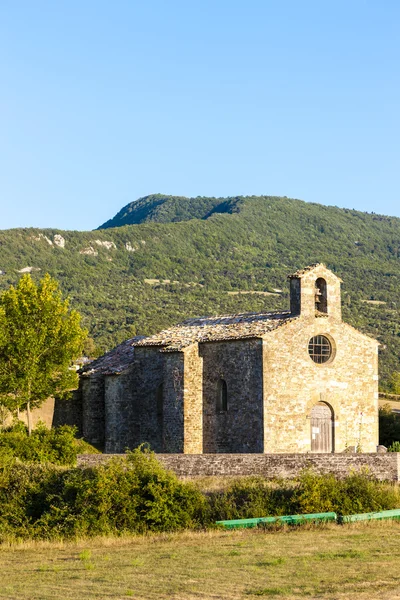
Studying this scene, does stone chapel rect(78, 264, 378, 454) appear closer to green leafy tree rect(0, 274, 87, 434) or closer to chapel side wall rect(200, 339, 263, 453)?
chapel side wall rect(200, 339, 263, 453)

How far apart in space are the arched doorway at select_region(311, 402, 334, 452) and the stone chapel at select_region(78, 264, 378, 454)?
0.13ft

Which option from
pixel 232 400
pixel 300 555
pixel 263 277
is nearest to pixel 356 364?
pixel 232 400

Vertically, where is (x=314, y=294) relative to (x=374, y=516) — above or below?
above

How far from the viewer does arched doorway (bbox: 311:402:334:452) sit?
39.6 meters

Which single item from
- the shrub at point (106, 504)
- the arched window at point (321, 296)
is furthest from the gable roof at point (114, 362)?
the shrub at point (106, 504)

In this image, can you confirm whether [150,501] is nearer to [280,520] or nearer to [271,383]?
[280,520]

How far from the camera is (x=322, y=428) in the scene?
39.9 m

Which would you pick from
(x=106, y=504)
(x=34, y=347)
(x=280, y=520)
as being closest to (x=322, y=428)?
(x=34, y=347)

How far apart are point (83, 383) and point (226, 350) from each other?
792 centimetres

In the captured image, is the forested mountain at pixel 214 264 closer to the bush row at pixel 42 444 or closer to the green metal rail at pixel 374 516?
the bush row at pixel 42 444

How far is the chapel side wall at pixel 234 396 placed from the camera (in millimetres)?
38938

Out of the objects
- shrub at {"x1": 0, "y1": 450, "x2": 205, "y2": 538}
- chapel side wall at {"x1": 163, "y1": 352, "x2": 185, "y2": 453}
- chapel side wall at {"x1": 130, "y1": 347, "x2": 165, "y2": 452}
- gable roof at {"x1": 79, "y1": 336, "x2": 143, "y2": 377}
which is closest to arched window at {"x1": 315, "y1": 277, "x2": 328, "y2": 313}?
chapel side wall at {"x1": 163, "y1": 352, "x2": 185, "y2": 453}

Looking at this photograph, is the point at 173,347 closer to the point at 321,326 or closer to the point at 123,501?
the point at 321,326

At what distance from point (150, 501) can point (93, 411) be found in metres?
16.1
